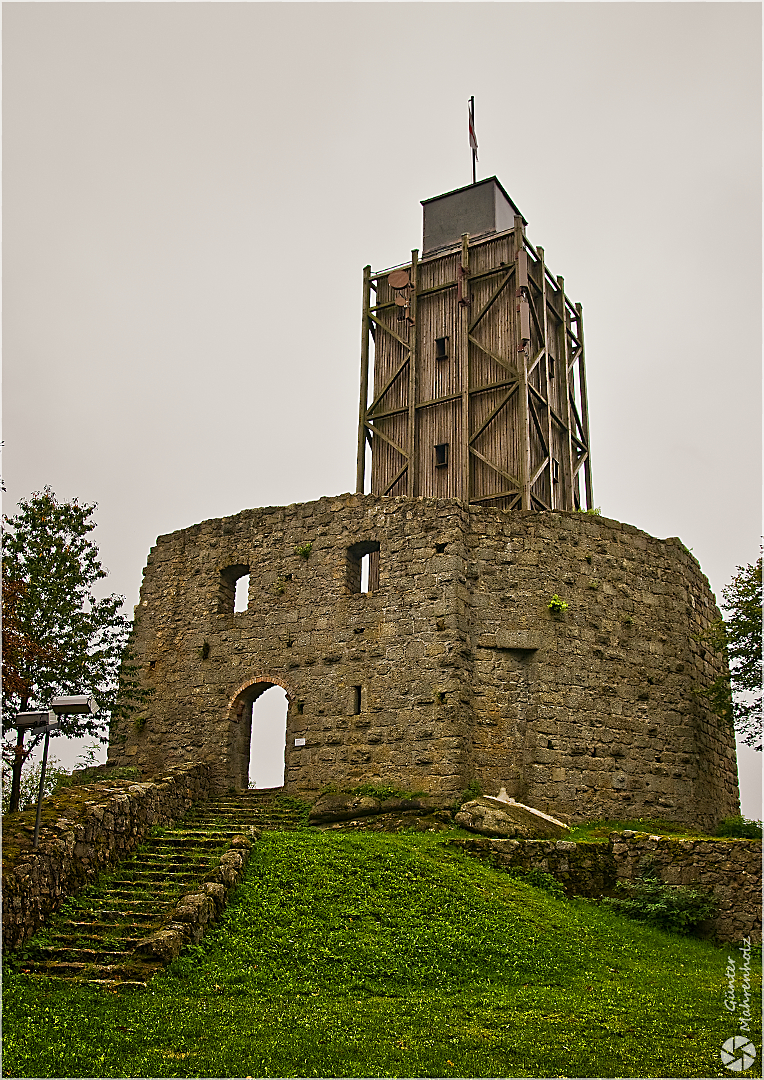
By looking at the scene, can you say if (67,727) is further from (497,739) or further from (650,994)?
(650,994)

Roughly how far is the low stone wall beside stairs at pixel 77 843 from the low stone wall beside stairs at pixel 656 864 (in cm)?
492

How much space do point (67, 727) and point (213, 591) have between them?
4193 mm

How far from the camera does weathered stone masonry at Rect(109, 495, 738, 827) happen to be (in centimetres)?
1599

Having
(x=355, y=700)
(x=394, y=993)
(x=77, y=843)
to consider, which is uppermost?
(x=355, y=700)

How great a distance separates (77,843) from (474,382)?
17908mm

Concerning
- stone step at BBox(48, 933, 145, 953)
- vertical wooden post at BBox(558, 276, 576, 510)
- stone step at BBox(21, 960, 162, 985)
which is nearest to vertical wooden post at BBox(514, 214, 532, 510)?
vertical wooden post at BBox(558, 276, 576, 510)

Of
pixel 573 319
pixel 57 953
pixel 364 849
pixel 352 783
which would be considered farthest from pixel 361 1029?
pixel 573 319

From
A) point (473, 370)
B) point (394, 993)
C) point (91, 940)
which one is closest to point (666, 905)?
point (394, 993)

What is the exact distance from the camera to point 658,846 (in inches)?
503

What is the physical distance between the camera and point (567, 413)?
2797cm

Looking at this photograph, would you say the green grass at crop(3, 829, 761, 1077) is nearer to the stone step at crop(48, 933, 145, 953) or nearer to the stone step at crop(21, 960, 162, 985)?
the stone step at crop(21, 960, 162, 985)

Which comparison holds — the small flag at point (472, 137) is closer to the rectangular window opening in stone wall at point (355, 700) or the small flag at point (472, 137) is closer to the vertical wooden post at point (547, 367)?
the vertical wooden post at point (547, 367)

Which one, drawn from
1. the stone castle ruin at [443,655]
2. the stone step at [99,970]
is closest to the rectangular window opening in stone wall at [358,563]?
the stone castle ruin at [443,655]

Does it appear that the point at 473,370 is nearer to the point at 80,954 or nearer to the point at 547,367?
the point at 547,367
